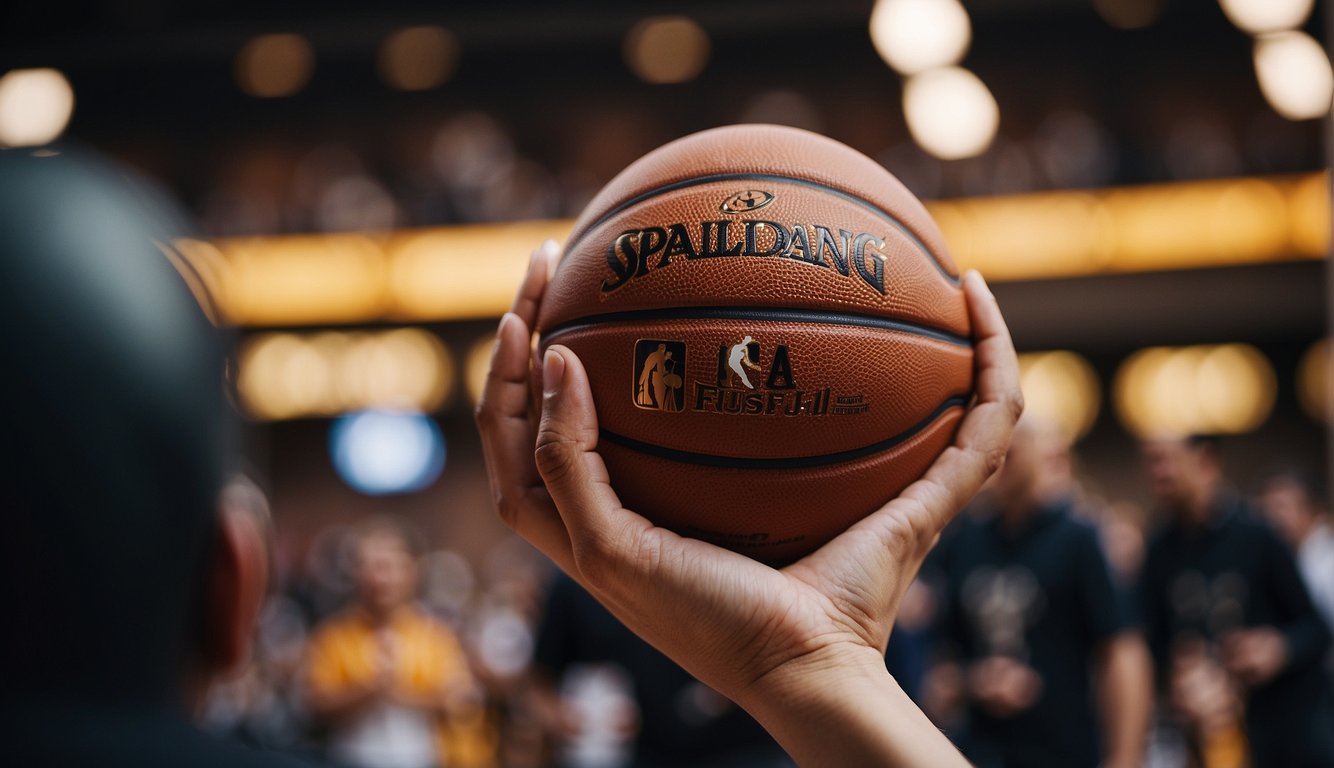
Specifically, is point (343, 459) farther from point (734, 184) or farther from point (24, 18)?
point (734, 184)

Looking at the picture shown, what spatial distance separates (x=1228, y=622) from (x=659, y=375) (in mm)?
4239

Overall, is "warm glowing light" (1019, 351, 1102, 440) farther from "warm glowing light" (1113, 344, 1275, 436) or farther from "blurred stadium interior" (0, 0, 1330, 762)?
"warm glowing light" (1113, 344, 1275, 436)

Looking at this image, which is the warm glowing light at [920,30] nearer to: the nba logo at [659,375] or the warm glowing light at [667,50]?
the nba logo at [659,375]

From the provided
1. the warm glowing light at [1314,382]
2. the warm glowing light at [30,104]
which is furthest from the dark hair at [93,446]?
the warm glowing light at [1314,382]

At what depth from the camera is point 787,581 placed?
48.4 inches

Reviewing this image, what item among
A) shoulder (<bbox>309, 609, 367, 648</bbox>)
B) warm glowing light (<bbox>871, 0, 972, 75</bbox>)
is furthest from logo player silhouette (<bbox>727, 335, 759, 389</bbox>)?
warm glowing light (<bbox>871, 0, 972, 75</bbox>)

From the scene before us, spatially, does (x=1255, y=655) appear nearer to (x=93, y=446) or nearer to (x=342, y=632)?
(x=342, y=632)

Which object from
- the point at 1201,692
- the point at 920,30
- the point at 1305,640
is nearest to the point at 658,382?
the point at 1201,692

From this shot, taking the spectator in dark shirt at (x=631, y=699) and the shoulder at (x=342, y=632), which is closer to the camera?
the spectator in dark shirt at (x=631, y=699)

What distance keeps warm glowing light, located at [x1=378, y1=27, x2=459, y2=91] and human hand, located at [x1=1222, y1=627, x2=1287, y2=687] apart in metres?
12.1

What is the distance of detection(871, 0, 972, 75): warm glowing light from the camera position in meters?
7.49

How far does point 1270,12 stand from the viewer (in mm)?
7680

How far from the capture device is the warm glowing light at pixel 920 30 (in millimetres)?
7488

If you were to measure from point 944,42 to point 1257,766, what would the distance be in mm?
4596
